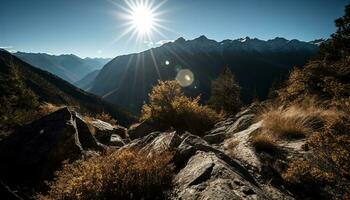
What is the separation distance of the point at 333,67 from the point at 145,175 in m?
13.2

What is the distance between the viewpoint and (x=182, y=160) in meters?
6.17

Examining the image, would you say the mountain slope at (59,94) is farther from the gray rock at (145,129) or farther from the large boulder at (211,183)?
the large boulder at (211,183)

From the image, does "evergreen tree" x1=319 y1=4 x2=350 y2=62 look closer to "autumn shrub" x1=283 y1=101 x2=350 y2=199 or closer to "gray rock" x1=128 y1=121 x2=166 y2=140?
"gray rock" x1=128 y1=121 x2=166 y2=140

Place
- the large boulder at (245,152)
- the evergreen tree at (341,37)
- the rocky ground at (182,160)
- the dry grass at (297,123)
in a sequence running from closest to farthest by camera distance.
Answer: the rocky ground at (182,160) → the large boulder at (245,152) → the dry grass at (297,123) → the evergreen tree at (341,37)

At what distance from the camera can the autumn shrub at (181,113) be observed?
16.9m

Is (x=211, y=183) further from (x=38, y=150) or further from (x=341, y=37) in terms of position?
(x=341, y=37)

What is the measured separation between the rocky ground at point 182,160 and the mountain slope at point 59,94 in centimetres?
10037

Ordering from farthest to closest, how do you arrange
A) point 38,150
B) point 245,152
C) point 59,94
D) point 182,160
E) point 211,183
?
point 59,94, point 38,150, point 245,152, point 182,160, point 211,183

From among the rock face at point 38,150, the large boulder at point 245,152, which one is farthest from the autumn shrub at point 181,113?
the rock face at point 38,150

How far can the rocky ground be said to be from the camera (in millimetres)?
4492

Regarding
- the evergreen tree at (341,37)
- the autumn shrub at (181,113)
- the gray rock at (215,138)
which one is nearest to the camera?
the gray rock at (215,138)

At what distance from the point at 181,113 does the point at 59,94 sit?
12771 cm

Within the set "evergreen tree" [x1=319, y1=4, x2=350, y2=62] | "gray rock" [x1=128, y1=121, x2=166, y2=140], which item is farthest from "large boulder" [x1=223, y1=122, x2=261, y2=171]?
"evergreen tree" [x1=319, y1=4, x2=350, y2=62]

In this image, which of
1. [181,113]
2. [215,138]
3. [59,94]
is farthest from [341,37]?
[59,94]
